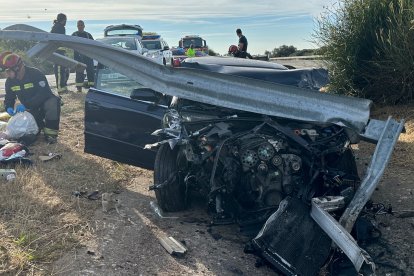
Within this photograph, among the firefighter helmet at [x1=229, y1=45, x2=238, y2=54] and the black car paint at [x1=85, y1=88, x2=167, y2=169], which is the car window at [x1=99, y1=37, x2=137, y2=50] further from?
the black car paint at [x1=85, y1=88, x2=167, y2=169]

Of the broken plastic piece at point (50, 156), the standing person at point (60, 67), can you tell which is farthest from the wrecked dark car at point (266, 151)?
the standing person at point (60, 67)

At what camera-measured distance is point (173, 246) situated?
12.5 ft

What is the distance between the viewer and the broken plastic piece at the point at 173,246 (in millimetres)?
3697

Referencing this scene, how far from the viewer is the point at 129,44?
13.9 metres

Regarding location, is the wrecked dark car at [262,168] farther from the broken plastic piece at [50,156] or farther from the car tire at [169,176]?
the broken plastic piece at [50,156]

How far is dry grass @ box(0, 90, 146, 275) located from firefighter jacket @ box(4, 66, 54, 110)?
70 cm

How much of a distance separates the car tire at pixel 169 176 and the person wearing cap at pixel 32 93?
3139 mm

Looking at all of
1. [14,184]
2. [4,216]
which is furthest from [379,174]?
[14,184]

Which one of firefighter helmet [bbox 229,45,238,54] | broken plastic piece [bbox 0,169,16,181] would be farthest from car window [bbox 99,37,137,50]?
broken plastic piece [bbox 0,169,16,181]

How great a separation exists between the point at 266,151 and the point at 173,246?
1198 millimetres

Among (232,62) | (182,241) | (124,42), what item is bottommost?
(182,241)

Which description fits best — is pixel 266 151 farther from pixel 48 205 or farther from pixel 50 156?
pixel 50 156

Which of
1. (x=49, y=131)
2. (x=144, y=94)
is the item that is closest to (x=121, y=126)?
(x=144, y=94)

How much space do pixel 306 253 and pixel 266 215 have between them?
58cm
